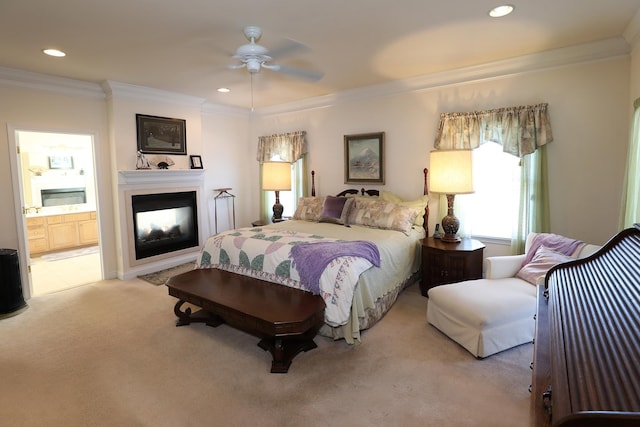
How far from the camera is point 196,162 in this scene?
211 inches

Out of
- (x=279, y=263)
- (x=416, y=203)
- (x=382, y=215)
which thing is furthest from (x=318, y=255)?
(x=416, y=203)

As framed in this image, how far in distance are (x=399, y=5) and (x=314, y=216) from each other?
2.94 m

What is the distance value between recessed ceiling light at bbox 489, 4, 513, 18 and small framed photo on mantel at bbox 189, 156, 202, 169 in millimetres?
4377

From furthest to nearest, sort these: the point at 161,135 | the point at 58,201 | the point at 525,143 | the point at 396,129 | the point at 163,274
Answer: the point at 58,201
the point at 161,135
the point at 163,274
the point at 396,129
the point at 525,143

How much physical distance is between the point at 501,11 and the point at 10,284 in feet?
17.5

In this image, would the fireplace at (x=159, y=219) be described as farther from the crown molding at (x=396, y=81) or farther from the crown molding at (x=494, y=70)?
the crown molding at (x=494, y=70)

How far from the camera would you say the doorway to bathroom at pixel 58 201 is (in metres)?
5.93

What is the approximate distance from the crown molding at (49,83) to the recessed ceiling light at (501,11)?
461cm

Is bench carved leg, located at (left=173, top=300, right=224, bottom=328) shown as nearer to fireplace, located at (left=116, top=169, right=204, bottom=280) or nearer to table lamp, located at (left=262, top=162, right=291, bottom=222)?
fireplace, located at (left=116, top=169, right=204, bottom=280)

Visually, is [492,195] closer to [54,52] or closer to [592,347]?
[592,347]

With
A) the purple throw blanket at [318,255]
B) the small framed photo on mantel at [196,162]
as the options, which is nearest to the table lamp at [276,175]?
the small framed photo on mantel at [196,162]

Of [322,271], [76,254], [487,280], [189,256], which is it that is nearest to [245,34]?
[322,271]

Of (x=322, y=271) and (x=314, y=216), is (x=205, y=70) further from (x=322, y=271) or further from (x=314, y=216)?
(x=322, y=271)

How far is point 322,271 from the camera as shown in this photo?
9.21ft
